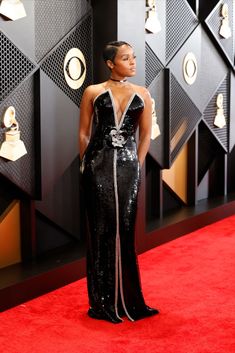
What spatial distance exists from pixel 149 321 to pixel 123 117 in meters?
1.08

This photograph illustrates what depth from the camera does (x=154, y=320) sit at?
10.5 ft

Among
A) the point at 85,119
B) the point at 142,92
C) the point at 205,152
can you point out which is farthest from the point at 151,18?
the point at 205,152

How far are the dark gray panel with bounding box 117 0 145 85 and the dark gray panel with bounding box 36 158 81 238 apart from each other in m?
0.82

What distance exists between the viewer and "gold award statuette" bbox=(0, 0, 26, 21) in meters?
3.45

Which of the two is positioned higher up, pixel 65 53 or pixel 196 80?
pixel 65 53

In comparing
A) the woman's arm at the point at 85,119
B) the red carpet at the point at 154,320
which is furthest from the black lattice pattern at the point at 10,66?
the red carpet at the point at 154,320

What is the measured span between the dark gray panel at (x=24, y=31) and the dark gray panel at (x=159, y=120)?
136 cm

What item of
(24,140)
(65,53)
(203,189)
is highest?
(65,53)

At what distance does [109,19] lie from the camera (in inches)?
162

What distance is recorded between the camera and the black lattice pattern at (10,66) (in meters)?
3.53

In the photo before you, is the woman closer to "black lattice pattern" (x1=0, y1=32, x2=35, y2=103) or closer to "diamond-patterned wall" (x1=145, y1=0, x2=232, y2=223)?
"black lattice pattern" (x1=0, y1=32, x2=35, y2=103)

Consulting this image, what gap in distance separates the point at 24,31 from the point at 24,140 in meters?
0.66

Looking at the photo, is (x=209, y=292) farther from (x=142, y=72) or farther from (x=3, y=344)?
(x=142, y=72)

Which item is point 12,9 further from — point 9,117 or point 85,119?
point 85,119
